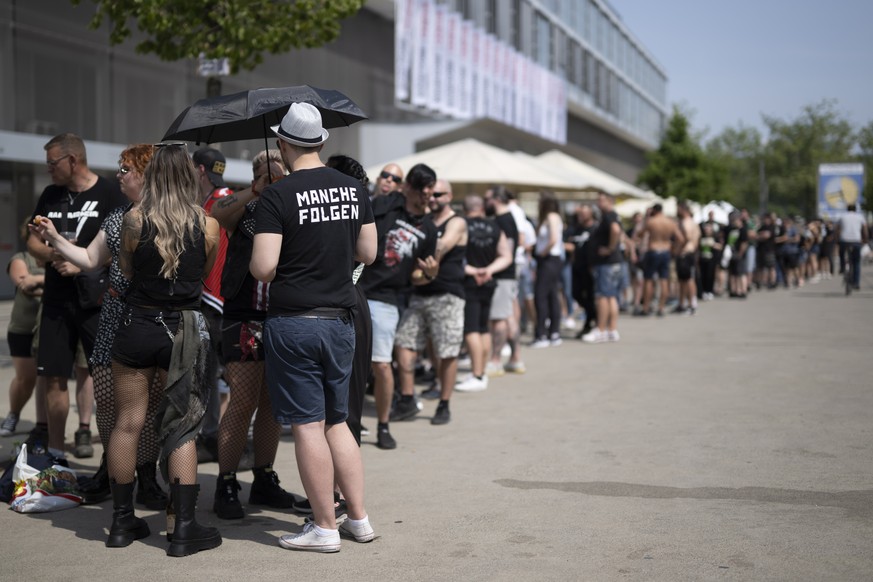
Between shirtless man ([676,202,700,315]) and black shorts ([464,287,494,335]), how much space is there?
8.60 m

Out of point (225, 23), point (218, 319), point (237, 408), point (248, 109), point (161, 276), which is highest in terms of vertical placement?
point (225, 23)

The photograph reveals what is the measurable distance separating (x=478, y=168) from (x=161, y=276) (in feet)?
33.7

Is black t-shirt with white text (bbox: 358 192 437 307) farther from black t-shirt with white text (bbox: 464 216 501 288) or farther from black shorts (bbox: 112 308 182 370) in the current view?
black shorts (bbox: 112 308 182 370)

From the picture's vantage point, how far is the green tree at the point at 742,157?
81500mm

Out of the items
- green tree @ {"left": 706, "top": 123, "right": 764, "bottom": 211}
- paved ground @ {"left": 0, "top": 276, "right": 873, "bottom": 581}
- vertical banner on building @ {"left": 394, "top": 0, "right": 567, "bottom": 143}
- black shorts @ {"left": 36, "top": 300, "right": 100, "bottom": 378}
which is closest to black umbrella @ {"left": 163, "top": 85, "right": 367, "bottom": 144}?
black shorts @ {"left": 36, "top": 300, "right": 100, "bottom": 378}

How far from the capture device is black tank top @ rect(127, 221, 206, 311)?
4797 millimetres

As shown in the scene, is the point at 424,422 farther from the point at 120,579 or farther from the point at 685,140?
the point at 685,140

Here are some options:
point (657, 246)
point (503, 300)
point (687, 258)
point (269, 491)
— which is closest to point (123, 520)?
point (269, 491)

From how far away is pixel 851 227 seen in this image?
23250mm

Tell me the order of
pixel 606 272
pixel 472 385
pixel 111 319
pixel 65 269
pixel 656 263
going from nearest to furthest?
pixel 111 319 < pixel 65 269 < pixel 472 385 < pixel 606 272 < pixel 656 263

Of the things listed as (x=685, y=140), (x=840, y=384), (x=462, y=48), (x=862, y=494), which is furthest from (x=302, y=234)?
(x=685, y=140)

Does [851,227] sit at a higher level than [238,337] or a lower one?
higher

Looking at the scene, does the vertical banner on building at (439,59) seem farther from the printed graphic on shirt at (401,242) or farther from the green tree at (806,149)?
the green tree at (806,149)

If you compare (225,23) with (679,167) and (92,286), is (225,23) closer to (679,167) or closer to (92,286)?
(92,286)
